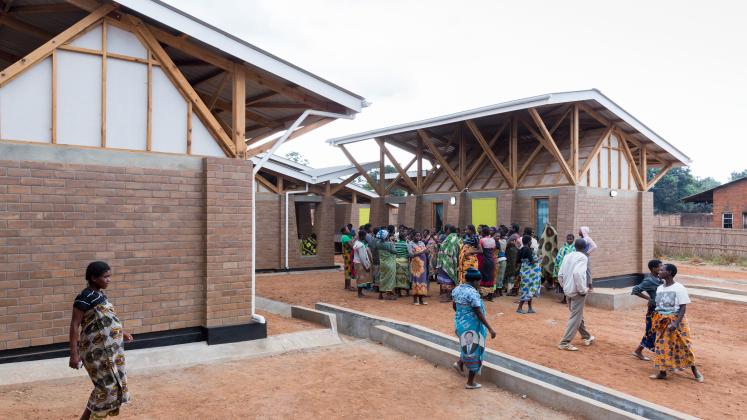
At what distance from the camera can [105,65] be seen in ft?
20.9

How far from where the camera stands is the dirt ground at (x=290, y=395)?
488 centimetres

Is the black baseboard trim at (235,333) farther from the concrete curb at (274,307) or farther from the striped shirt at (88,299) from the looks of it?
the striped shirt at (88,299)

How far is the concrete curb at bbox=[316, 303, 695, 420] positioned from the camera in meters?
4.73

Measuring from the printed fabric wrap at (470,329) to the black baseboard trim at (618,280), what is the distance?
9021mm

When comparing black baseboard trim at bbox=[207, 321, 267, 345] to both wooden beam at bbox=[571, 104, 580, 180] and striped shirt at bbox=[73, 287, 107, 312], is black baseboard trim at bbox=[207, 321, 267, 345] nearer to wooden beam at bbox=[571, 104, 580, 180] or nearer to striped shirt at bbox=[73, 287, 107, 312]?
striped shirt at bbox=[73, 287, 107, 312]

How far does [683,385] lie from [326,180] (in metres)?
12.8

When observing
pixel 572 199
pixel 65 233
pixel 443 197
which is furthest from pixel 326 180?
pixel 65 233

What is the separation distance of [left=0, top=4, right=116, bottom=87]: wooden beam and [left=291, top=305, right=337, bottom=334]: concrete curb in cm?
530

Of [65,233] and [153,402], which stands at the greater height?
[65,233]

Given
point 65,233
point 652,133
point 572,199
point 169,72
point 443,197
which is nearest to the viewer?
point 65,233

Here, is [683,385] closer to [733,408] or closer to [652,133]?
[733,408]

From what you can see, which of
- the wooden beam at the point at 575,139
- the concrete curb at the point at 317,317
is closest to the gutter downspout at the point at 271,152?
the concrete curb at the point at 317,317

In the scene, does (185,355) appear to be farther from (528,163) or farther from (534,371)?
(528,163)

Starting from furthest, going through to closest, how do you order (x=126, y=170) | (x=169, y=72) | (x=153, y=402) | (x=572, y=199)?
(x=572, y=199), (x=169, y=72), (x=126, y=170), (x=153, y=402)
